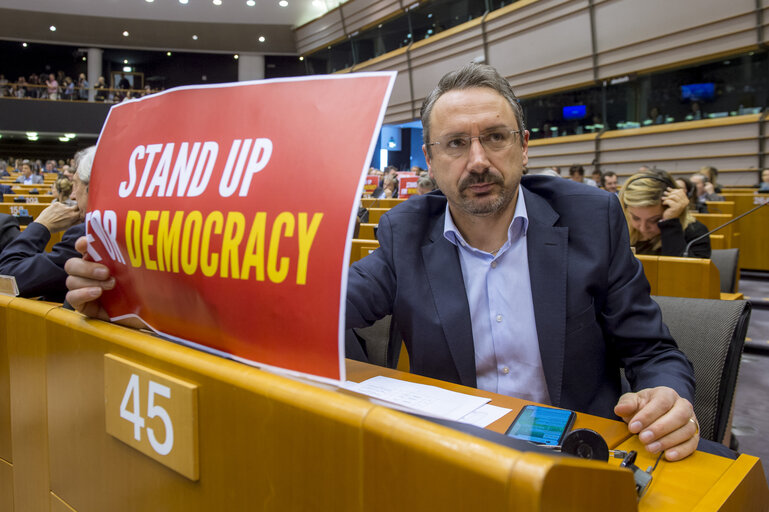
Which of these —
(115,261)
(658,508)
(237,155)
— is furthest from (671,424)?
(115,261)

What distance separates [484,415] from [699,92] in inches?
390

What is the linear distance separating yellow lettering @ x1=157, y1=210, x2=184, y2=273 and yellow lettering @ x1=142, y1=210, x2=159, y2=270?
0.6 inches

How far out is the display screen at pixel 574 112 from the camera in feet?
35.6

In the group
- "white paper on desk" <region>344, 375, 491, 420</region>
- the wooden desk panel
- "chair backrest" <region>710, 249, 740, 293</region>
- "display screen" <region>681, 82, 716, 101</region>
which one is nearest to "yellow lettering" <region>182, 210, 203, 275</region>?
"white paper on desk" <region>344, 375, 491, 420</region>

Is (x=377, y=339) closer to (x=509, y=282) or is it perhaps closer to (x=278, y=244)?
(x=509, y=282)

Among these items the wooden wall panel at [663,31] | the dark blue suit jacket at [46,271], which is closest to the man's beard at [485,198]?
the dark blue suit jacket at [46,271]

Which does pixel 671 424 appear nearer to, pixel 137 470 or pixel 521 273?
pixel 521 273

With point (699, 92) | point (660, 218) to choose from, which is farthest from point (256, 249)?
point (699, 92)

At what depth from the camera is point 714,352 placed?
4.57ft

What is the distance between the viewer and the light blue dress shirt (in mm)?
1330

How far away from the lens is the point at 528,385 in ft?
4.37

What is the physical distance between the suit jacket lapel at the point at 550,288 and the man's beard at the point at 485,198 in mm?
93

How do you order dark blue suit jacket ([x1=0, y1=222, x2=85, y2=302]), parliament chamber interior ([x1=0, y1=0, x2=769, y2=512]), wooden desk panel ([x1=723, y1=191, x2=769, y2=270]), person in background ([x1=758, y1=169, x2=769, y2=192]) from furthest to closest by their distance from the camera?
1. person in background ([x1=758, y1=169, x2=769, y2=192])
2. wooden desk panel ([x1=723, y1=191, x2=769, y2=270])
3. dark blue suit jacket ([x1=0, y1=222, x2=85, y2=302])
4. parliament chamber interior ([x1=0, y1=0, x2=769, y2=512])

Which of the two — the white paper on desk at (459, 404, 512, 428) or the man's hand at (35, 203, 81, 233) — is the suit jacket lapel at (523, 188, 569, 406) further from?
the man's hand at (35, 203, 81, 233)
